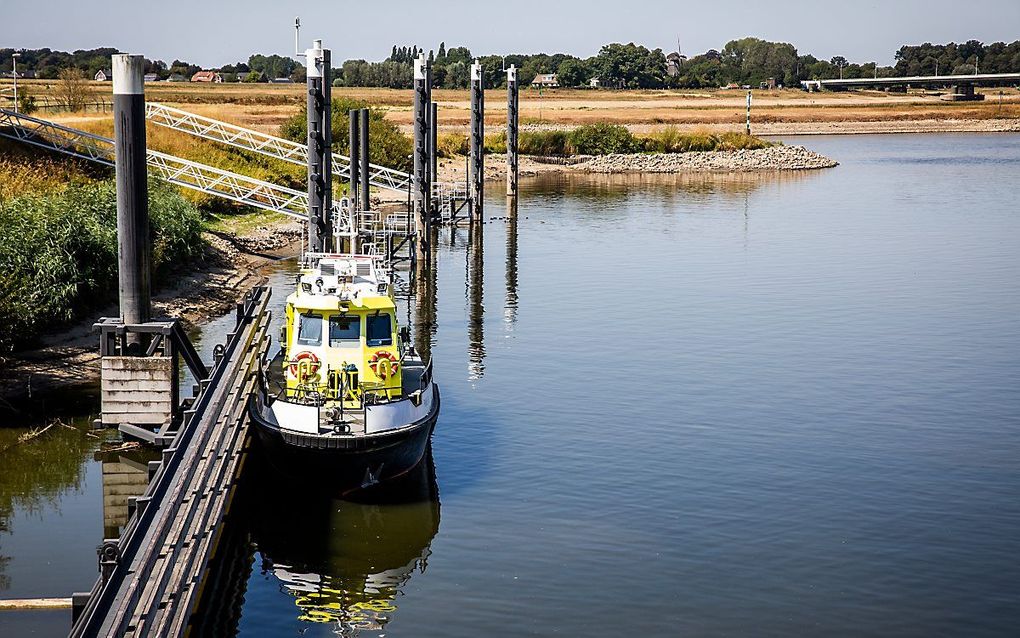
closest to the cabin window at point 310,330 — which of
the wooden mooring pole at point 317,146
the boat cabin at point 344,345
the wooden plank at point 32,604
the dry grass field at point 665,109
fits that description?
the boat cabin at point 344,345

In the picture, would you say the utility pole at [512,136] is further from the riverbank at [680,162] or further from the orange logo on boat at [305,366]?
the orange logo on boat at [305,366]

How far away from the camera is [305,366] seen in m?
24.3

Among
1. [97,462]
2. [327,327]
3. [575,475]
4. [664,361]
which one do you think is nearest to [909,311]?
[664,361]

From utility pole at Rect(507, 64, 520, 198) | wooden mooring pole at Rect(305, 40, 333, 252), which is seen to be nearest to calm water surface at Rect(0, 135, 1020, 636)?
wooden mooring pole at Rect(305, 40, 333, 252)

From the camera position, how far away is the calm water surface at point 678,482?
20219mm

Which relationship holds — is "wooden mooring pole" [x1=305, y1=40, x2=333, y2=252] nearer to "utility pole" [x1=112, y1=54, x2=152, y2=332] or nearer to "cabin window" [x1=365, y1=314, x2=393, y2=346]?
"utility pole" [x1=112, y1=54, x2=152, y2=332]

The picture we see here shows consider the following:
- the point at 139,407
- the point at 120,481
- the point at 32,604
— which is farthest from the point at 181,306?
the point at 32,604

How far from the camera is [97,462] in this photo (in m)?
26.1

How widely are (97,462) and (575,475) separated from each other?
980 cm

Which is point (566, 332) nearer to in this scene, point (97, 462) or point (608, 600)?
point (97, 462)

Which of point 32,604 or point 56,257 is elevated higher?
point 56,257

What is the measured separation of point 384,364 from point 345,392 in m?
0.95

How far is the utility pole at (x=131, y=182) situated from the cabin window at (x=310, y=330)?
3.51m

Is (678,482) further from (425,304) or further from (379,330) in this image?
(425,304)
